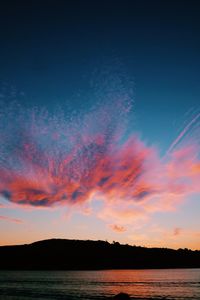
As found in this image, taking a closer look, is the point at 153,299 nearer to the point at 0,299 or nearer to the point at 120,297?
the point at 120,297

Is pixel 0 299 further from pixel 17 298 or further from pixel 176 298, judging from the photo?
pixel 176 298

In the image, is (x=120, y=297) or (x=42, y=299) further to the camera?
(x=42, y=299)

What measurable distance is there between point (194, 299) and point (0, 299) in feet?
154

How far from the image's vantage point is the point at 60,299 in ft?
252

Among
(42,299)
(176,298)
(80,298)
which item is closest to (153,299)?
(176,298)

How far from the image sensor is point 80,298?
77875 millimetres

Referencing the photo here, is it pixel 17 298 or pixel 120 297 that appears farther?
pixel 17 298

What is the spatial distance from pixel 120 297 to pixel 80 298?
15092 mm

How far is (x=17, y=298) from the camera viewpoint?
7900 centimetres

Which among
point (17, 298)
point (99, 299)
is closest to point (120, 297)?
point (99, 299)

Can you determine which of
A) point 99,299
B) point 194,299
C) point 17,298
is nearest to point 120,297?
point 99,299

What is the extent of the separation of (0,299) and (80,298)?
19.3 meters

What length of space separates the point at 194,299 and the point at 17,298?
4377 cm

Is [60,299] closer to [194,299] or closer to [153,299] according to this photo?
[153,299]
